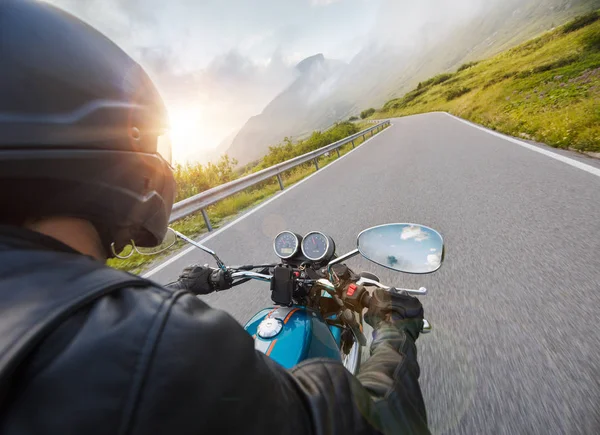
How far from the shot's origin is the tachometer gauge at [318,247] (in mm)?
1643

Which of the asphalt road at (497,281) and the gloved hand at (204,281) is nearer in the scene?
the asphalt road at (497,281)

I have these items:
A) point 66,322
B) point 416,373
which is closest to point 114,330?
point 66,322

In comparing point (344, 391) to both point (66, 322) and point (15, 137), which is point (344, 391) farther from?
point (15, 137)

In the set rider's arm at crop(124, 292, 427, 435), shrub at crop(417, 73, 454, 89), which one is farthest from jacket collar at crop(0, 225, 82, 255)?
shrub at crop(417, 73, 454, 89)

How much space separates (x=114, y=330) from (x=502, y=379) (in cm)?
194

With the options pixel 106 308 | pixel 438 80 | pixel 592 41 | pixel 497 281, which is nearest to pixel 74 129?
pixel 106 308

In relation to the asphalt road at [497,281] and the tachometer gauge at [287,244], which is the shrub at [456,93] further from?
the tachometer gauge at [287,244]

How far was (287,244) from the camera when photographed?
1.78m

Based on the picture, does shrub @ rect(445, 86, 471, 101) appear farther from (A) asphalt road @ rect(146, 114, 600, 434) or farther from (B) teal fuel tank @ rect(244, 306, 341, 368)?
(B) teal fuel tank @ rect(244, 306, 341, 368)

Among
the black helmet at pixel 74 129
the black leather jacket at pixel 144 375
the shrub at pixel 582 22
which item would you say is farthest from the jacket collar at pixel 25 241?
the shrub at pixel 582 22

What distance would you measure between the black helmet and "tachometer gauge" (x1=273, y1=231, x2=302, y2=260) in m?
0.72

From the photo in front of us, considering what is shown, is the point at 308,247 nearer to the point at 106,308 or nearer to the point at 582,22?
the point at 106,308

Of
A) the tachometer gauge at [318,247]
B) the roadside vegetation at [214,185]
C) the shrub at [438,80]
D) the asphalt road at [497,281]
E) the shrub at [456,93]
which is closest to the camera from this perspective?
the asphalt road at [497,281]

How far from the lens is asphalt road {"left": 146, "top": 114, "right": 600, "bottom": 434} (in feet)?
5.04
